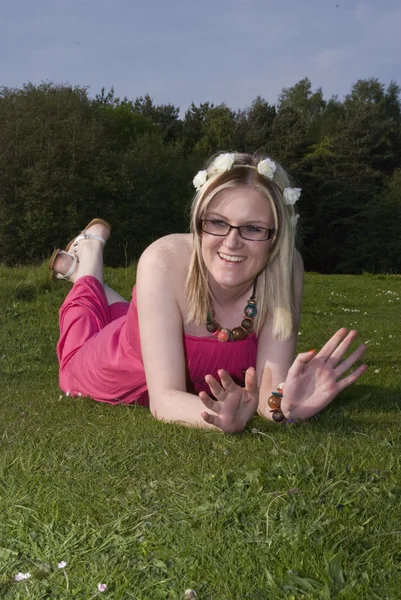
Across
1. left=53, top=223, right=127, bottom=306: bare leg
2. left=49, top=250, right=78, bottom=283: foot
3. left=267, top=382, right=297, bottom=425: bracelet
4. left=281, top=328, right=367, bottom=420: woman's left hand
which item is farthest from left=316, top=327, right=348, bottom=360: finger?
left=49, top=250, right=78, bottom=283: foot

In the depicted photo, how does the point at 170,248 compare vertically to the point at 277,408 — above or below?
above

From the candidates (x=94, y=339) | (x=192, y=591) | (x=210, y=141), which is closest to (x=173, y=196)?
(x=210, y=141)

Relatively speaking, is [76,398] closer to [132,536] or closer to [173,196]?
[132,536]

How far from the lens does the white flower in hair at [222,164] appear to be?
13.8 ft

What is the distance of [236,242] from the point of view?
418 cm

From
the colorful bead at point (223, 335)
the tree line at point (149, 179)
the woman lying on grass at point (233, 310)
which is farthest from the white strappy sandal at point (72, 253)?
the tree line at point (149, 179)

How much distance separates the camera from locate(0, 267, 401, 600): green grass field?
2.64 metres

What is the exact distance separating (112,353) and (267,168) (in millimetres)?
1986

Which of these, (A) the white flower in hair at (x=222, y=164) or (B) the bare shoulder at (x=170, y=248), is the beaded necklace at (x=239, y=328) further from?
(A) the white flower in hair at (x=222, y=164)

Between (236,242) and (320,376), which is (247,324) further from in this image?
(320,376)

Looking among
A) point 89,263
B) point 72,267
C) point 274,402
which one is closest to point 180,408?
point 274,402

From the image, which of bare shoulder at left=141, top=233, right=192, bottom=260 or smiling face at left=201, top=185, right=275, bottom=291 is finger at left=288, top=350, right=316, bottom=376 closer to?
smiling face at left=201, top=185, right=275, bottom=291

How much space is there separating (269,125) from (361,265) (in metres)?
15.1

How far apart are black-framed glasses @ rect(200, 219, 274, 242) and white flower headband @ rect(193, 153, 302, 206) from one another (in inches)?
9.6
